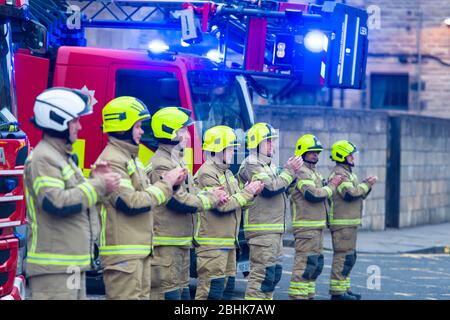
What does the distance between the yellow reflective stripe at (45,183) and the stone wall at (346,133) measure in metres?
10.8

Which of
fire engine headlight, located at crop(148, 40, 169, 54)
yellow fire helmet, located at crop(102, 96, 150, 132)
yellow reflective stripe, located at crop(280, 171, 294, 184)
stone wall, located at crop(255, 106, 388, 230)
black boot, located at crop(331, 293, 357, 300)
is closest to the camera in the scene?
yellow fire helmet, located at crop(102, 96, 150, 132)

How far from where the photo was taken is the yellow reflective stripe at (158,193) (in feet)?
25.1

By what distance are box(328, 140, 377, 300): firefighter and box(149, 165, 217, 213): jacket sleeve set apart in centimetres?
326

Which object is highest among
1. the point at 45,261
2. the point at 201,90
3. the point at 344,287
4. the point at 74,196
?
the point at 201,90

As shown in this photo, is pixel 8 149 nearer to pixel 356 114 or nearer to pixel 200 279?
pixel 200 279

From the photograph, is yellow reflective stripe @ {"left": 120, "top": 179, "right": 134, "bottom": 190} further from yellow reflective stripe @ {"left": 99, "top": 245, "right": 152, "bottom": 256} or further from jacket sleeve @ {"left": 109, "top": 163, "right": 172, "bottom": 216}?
yellow reflective stripe @ {"left": 99, "top": 245, "right": 152, "bottom": 256}

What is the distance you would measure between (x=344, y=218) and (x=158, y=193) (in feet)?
15.2

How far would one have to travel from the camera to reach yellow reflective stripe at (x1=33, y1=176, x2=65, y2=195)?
6867 millimetres

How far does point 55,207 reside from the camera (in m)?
6.84

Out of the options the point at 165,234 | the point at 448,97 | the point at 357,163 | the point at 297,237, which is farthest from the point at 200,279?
the point at 448,97

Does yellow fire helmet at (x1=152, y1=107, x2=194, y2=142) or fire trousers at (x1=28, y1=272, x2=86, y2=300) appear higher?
yellow fire helmet at (x1=152, y1=107, x2=194, y2=142)

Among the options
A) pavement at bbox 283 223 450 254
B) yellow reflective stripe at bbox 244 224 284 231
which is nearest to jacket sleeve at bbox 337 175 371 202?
yellow reflective stripe at bbox 244 224 284 231

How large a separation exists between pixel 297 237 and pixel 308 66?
200cm

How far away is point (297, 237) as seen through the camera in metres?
11.3
